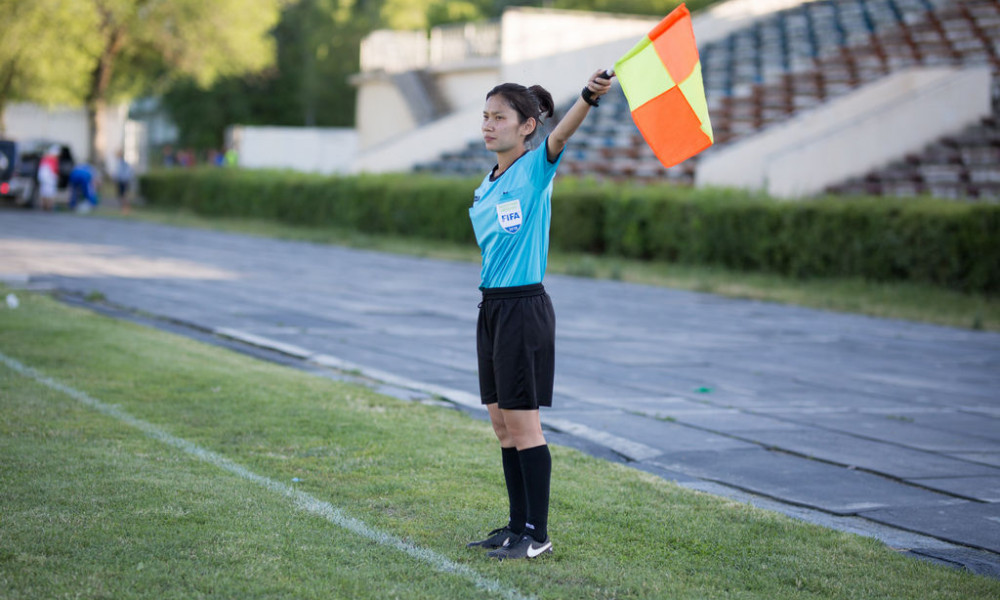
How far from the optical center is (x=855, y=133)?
23.0 m

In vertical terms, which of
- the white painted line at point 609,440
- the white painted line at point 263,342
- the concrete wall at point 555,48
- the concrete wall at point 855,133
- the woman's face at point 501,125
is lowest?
the white painted line at point 609,440

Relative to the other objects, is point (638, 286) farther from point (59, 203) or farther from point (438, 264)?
point (59, 203)

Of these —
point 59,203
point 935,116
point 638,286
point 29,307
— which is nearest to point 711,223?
point 638,286

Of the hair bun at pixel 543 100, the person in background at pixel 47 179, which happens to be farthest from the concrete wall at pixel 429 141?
the hair bun at pixel 543 100

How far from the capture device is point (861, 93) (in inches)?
963

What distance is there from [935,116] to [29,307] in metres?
18.2

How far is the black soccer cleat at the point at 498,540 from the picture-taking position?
15.9 ft

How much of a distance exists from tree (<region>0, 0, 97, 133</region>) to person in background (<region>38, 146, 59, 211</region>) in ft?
13.5

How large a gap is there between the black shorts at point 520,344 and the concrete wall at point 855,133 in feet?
58.2

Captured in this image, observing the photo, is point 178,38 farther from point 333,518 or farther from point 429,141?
point 333,518

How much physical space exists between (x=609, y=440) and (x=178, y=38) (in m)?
39.3

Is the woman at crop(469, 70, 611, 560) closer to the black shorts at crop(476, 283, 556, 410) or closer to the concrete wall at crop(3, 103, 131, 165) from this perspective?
the black shorts at crop(476, 283, 556, 410)

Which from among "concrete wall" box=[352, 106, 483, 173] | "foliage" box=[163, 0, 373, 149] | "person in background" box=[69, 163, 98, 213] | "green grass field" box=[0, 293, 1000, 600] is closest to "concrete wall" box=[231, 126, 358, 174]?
"person in background" box=[69, 163, 98, 213]

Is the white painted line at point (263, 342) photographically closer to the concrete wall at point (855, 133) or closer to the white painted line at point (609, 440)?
the white painted line at point (609, 440)
